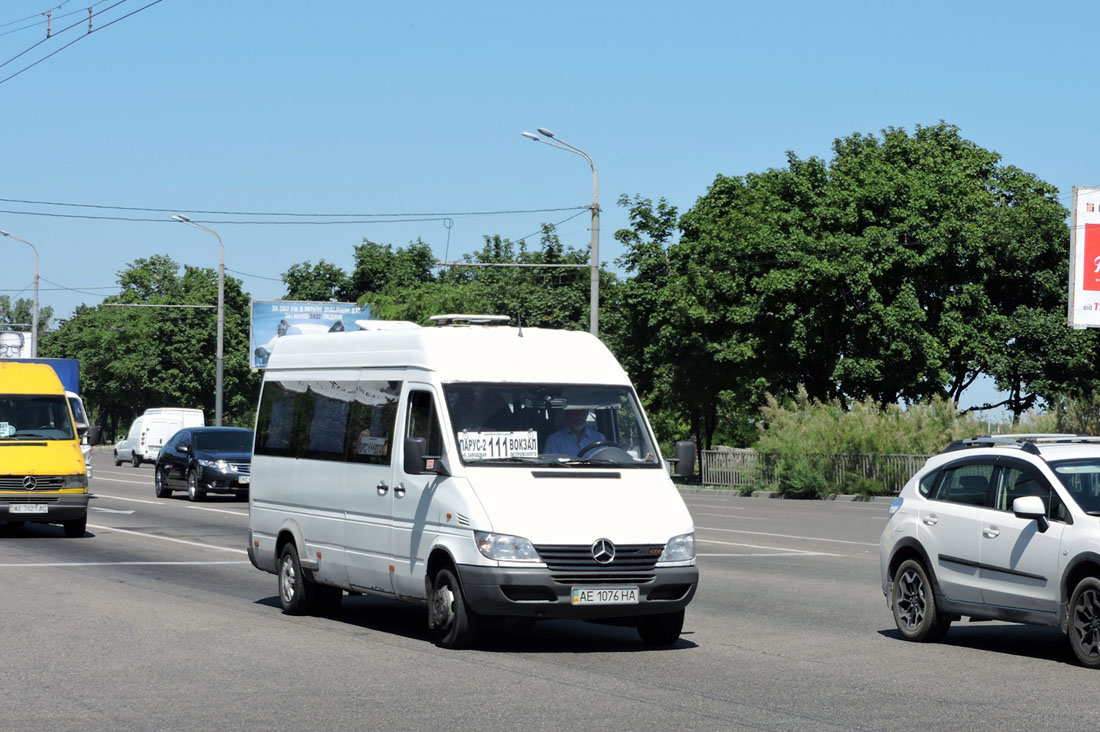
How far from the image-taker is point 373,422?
12219mm

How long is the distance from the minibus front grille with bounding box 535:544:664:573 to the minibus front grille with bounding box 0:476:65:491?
13509mm

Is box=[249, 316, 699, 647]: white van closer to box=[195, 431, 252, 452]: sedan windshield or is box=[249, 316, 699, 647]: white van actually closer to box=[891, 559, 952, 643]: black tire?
box=[891, 559, 952, 643]: black tire

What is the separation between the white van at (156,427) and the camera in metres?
61.1

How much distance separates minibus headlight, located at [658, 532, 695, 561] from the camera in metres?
10.7

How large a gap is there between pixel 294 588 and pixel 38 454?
10.4 m

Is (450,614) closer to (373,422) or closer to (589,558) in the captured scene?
(589,558)

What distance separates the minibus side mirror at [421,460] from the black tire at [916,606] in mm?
3667

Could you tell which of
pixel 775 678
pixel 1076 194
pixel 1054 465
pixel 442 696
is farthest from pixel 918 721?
pixel 1076 194

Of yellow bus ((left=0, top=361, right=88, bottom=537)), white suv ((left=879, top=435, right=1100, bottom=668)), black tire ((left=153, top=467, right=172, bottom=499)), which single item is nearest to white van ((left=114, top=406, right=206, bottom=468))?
black tire ((left=153, top=467, right=172, bottom=499))

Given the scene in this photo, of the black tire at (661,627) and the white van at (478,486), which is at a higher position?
the white van at (478,486)

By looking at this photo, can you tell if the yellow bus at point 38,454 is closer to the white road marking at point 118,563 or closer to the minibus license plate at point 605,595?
the white road marking at point 118,563

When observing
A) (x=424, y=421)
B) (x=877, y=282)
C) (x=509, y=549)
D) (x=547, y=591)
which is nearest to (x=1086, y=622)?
(x=547, y=591)

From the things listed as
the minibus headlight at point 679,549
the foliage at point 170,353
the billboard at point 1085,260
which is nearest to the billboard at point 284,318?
the billboard at point 1085,260

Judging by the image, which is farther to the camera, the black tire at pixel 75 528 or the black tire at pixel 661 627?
the black tire at pixel 75 528
